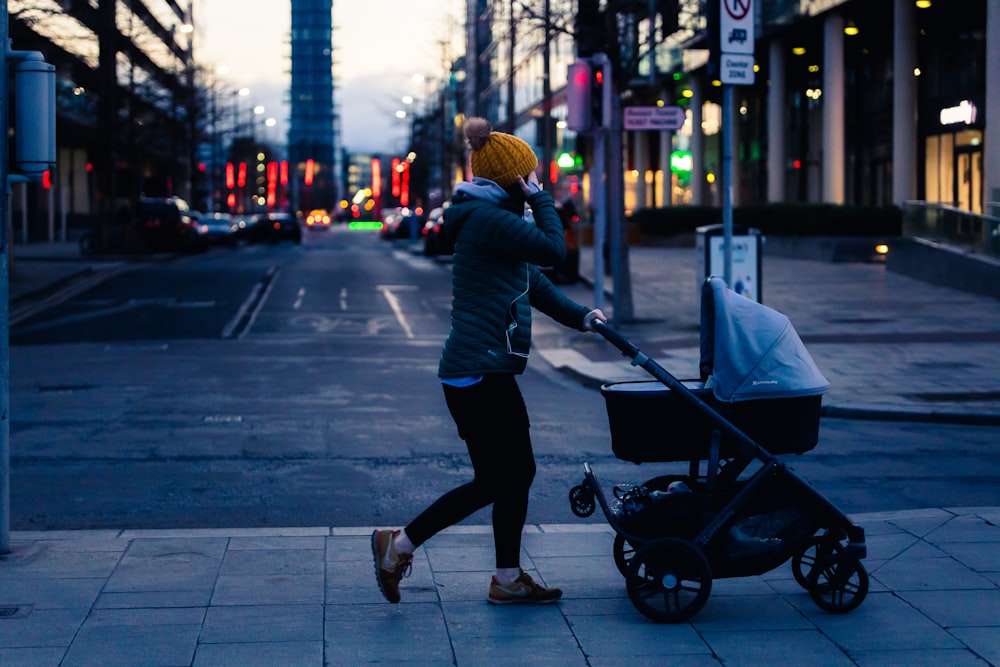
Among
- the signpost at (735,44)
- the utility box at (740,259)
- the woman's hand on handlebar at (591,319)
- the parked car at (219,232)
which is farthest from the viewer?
the parked car at (219,232)

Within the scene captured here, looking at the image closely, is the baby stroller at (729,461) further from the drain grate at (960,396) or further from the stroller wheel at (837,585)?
the drain grate at (960,396)

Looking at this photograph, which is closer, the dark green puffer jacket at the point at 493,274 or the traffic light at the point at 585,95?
the dark green puffer jacket at the point at 493,274

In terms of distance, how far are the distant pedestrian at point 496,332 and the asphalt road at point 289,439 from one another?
82.5 inches

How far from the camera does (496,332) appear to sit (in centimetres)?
528

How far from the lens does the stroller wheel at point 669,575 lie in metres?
5.21

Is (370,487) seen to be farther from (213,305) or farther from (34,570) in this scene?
(213,305)

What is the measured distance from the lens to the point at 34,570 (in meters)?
5.96

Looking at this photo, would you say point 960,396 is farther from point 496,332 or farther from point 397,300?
point 397,300

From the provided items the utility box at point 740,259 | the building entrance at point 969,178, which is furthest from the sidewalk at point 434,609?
the building entrance at point 969,178

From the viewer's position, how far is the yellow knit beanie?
5363 mm

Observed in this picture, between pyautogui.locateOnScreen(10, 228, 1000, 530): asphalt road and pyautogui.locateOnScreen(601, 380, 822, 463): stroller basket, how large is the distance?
7.69ft

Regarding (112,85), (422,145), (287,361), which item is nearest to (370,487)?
(287,361)

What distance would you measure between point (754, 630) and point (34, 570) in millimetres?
3033

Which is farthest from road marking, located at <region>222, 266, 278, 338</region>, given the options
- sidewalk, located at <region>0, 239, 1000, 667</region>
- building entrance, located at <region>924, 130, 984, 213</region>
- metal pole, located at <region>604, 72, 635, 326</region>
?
building entrance, located at <region>924, 130, 984, 213</region>
